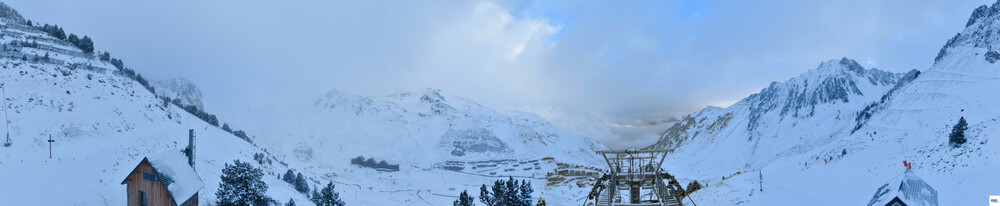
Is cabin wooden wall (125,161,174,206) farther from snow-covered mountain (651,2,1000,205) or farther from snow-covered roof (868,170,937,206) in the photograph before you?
snow-covered mountain (651,2,1000,205)

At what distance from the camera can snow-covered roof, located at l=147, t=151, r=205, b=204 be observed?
2400cm

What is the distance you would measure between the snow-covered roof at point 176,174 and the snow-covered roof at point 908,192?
1217 inches

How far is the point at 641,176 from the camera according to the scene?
85.5 feet

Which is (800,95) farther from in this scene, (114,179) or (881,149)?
(114,179)

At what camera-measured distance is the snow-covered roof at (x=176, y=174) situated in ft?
78.7

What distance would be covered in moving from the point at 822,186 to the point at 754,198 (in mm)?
7867

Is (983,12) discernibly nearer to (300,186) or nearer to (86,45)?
(300,186)

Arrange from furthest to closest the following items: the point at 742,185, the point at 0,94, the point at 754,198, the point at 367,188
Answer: the point at 367,188 < the point at 742,185 < the point at 0,94 < the point at 754,198

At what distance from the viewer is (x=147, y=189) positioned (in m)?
24.7

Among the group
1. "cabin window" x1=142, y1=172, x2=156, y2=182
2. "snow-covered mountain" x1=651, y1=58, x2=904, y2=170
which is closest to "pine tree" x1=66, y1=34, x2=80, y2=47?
"cabin window" x1=142, y1=172, x2=156, y2=182

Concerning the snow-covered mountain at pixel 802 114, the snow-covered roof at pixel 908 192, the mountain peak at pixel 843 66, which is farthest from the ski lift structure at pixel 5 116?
the mountain peak at pixel 843 66

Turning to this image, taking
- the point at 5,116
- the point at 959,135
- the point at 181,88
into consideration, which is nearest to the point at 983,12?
the point at 959,135

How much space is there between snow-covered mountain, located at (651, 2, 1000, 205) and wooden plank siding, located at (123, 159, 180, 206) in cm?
3321

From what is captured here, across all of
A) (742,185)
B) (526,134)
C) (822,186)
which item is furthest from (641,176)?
(526,134)
